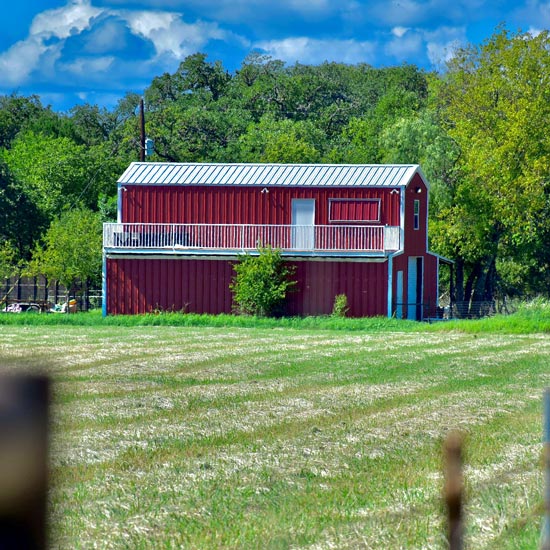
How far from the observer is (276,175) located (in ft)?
146

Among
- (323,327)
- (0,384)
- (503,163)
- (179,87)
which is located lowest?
(323,327)

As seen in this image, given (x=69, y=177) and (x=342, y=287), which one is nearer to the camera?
(x=342, y=287)

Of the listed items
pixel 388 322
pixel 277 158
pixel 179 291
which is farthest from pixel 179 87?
pixel 388 322

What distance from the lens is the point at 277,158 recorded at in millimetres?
61000

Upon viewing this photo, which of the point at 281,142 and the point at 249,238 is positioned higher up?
the point at 281,142

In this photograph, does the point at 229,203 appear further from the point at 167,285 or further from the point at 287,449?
the point at 287,449

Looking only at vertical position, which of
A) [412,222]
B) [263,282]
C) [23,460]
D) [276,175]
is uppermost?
[276,175]

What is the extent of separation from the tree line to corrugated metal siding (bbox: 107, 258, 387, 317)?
749 centimetres

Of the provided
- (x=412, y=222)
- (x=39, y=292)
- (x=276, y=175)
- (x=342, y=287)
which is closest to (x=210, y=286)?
(x=342, y=287)

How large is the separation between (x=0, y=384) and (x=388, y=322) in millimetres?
35999

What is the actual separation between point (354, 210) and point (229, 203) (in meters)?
5.17

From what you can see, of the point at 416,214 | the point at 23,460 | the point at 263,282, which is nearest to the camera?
the point at 23,460

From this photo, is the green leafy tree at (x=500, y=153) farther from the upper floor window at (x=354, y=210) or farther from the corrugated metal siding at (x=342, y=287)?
the corrugated metal siding at (x=342, y=287)

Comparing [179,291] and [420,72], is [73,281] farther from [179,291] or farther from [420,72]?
[420,72]
